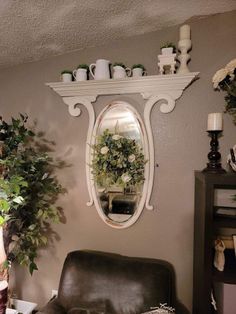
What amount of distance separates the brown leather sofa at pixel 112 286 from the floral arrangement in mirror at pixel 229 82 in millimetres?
1085

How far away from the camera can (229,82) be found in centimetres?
152

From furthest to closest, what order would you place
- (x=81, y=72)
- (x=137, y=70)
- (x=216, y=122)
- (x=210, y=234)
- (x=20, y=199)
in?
→ (x=81, y=72) → (x=137, y=70) → (x=20, y=199) → (x=216, y=122) → (x=210, y=234)

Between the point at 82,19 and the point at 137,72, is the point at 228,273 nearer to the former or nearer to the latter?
the point at 137,72

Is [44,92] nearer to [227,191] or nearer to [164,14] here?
[164,14]

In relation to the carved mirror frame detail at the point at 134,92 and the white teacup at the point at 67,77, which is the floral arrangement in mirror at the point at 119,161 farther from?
the white teacup at the point at 67,77

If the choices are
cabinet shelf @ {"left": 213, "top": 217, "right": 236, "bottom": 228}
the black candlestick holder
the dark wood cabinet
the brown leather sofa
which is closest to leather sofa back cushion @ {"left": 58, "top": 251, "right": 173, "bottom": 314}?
the brown leather sofa

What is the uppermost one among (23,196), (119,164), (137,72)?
(137,72)

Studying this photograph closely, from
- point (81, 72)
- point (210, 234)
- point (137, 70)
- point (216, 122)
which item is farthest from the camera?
point (81, 72)

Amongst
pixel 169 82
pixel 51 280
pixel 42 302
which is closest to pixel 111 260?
pixel 51 280

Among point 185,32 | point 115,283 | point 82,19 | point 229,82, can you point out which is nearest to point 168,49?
point 185,32

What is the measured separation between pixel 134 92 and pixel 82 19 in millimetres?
573

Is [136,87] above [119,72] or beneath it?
beneath

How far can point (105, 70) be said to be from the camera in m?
1.79

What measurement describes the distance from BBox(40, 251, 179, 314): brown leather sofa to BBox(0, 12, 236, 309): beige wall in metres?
0.17
